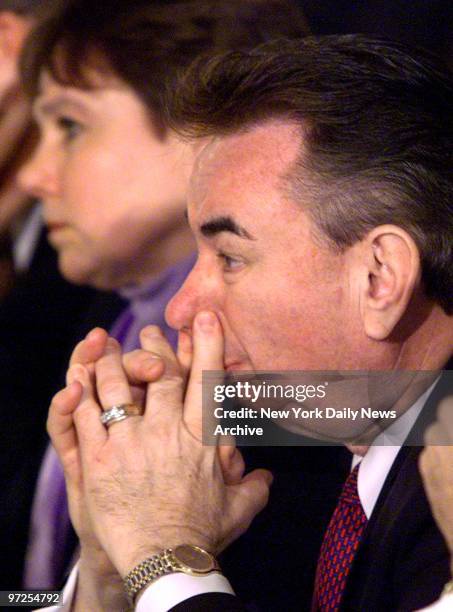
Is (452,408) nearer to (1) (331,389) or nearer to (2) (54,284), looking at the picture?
(1) (331,389)

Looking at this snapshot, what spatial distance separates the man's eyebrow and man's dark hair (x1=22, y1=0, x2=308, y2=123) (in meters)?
0.58

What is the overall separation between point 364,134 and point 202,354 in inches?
13.4

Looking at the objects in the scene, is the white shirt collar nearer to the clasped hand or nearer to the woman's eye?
the clasped hand

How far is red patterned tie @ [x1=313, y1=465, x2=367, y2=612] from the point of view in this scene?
1.13 meters

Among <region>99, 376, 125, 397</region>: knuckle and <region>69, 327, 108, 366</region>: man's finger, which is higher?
<region>69, 327, 108, 366</region>: man's finger

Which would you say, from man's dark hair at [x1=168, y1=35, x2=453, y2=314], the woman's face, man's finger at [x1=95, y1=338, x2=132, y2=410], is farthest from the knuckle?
the woman's face

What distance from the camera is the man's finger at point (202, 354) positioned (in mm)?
1159

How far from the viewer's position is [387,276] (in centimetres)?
108

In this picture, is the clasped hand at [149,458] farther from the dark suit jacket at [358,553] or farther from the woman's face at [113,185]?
the woman's face at [113,185]

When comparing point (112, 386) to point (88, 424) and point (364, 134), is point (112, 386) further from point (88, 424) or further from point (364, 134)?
point (364, 134)

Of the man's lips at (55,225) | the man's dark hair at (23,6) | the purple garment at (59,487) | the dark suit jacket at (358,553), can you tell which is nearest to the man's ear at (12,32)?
the man's dark hair at (23,6)

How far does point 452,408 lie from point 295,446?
1.17ft

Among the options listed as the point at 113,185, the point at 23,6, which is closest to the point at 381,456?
the point at 113,185

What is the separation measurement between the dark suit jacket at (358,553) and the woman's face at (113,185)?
1.88 feet
